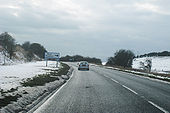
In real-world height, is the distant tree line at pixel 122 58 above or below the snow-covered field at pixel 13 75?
above

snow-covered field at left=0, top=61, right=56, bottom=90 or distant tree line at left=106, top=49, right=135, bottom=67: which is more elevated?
distant tree line at left=106, top=49, right=135, bottom=67

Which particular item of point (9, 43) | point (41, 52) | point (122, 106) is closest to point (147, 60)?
point (9, 43)

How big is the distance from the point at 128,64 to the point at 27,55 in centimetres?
4448

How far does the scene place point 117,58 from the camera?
4769 inches

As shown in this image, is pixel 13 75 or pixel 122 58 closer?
pixel 13 75

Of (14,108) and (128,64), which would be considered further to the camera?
(128,64)

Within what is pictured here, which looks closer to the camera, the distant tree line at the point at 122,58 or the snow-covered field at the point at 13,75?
the snow-covered field at the point at 13,75

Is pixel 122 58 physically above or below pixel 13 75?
above

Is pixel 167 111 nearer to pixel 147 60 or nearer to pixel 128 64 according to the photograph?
pixel 147 60

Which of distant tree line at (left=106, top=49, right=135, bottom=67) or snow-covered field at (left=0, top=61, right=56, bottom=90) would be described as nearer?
snow-covered field at (left=0, top=61, right=56, bottom=90)

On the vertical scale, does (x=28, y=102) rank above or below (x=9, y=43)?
below

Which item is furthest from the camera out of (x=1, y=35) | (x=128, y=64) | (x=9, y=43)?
(x=128, y=64)

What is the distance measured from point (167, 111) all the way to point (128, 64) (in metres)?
109

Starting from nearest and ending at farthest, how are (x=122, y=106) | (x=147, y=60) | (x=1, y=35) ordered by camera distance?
(x=122, y=106) < (x=147, y=60) < (x=1, y=35)
